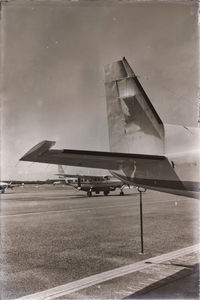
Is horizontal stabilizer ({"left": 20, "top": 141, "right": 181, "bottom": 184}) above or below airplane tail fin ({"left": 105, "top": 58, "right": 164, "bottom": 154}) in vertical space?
below

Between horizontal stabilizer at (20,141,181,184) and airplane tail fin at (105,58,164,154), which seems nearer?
horizontal stabilizer at (20,141,181,184)

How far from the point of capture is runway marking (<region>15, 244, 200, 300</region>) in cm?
568

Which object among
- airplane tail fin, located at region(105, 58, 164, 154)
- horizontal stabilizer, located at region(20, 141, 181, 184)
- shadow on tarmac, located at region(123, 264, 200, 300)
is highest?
airplane tail fin, located at region(105, 58, 164, 154)

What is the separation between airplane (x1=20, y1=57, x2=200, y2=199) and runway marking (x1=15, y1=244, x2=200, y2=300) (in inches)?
73.7

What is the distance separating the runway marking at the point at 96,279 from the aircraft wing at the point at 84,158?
2221 mm

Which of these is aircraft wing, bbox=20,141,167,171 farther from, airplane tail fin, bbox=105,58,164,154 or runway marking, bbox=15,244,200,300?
runway marking, bbox=15,244,200,300

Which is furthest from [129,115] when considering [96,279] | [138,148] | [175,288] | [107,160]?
[175,288]

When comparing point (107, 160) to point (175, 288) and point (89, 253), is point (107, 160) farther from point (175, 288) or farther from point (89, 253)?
point (89, 253)

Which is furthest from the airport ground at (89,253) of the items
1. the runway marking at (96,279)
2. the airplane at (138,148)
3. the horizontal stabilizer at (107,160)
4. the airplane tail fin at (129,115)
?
the airplane tail fin at (129,115)

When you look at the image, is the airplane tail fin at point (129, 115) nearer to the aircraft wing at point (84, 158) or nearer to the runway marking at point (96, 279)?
the aircraft wing at point (84, 158)

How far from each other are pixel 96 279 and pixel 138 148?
3.01m

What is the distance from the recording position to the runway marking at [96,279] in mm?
5680

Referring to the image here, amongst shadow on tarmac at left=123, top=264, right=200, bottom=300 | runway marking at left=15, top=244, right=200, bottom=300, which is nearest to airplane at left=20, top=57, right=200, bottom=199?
shadow on tarmac at left=123, top=264, right=200, bottom=300

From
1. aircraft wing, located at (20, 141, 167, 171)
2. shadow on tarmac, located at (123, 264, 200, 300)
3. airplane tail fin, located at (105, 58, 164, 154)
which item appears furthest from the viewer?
airplane tail fin, located at (105, 58, 164, 154)
